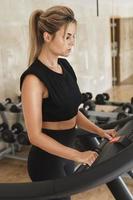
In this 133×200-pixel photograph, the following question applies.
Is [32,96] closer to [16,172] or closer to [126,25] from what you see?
[16,172]

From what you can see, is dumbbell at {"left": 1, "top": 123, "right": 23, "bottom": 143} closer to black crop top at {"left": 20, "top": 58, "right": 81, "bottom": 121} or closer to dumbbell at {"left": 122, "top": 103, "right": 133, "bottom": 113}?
dumbbell at {"left": 122, "top": 103, "right": 133, "bottom": 113}

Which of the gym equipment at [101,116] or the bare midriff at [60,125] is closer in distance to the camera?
the bare midriff at [60,125]

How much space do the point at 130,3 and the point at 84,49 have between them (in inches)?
74.5

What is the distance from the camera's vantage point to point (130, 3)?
6.02 meters

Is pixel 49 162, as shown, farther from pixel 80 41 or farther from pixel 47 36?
pixel 80 41

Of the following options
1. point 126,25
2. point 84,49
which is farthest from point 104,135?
point 126,25

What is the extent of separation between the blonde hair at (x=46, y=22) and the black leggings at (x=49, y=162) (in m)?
0.32

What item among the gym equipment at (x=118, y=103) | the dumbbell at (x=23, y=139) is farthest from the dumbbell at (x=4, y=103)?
the gym equipment at (x=118, y=103)

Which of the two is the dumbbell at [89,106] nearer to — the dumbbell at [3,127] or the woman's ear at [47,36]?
the dumbbell at [3,127]

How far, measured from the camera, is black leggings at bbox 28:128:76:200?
47.3 inches

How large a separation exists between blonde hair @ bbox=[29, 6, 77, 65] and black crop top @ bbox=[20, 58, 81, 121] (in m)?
0.06

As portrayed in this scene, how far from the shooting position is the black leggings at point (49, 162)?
1.20m

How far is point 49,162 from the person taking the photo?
1.21 m

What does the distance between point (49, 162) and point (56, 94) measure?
0.28 m
